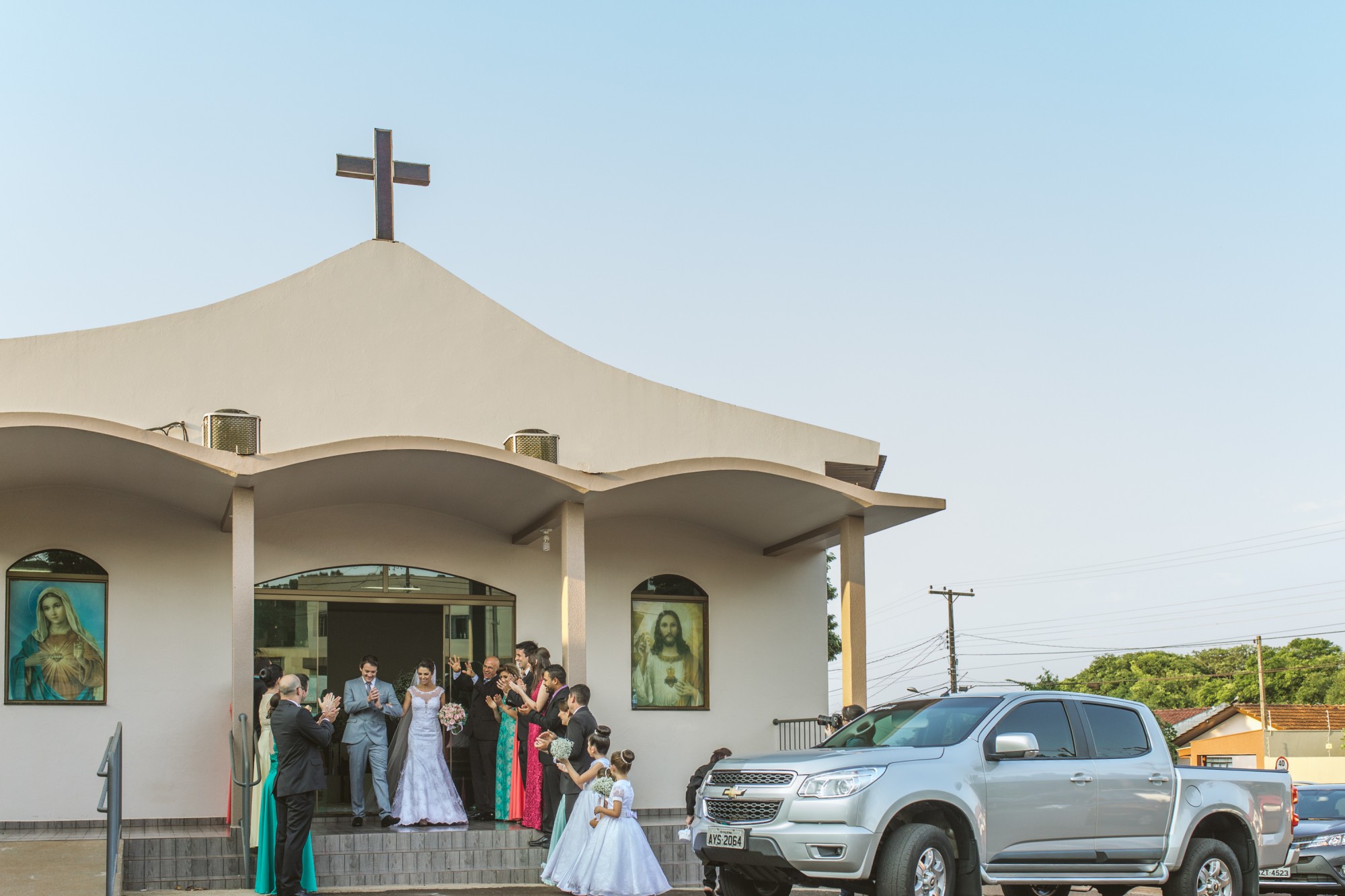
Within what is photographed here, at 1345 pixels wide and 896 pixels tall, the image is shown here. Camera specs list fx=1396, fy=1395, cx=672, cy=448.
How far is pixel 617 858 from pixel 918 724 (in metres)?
2.70

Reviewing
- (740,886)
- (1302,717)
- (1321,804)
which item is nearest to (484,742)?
(740,886)

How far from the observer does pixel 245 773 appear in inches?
465

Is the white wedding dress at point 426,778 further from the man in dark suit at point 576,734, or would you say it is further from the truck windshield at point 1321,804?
the truck windshield at point 1321,804

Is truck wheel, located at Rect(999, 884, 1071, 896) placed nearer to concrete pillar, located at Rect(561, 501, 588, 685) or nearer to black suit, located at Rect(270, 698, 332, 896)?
concrete pillar, located at Rect(561, 501, 588, 685)

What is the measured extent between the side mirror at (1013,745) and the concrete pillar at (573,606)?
532 cm

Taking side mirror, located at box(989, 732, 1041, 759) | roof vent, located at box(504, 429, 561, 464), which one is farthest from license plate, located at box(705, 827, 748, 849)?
roof vent, located at box(504, 429, 561, 464)

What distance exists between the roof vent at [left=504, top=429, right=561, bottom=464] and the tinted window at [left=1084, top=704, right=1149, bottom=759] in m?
6.75

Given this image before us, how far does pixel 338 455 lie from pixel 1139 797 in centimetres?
746

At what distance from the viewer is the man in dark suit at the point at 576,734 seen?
1168cm

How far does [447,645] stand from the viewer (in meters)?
16.0

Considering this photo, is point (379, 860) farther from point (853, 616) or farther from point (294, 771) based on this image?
point (853, 616)

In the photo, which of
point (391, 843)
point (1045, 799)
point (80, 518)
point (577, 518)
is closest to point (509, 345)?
point (577, 518)

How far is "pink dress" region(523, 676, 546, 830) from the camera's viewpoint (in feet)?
42.7

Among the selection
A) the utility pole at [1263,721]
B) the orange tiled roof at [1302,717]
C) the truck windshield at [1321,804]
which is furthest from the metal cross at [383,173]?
the orange tiled roof at [1302,717]
